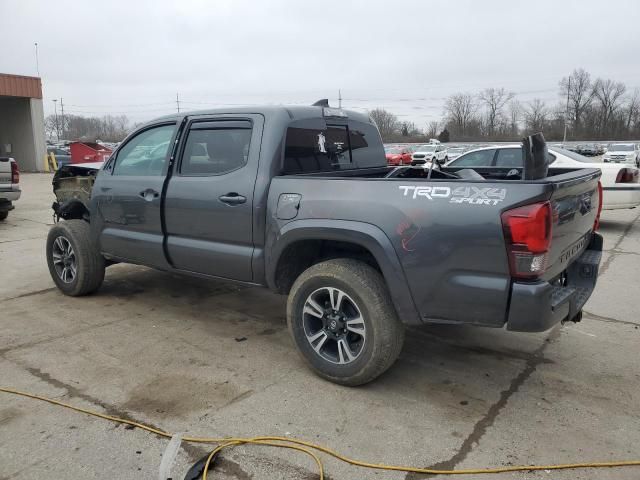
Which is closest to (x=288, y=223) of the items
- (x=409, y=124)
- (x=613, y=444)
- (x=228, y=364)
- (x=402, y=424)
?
(x=228, y=364)

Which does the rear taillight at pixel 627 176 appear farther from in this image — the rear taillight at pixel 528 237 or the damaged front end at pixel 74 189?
the damaged front end at pixel 74 189

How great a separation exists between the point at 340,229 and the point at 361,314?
0.56 m

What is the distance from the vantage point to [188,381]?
3.71 metres

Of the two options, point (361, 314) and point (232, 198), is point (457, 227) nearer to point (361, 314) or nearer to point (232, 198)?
point (361, 314)

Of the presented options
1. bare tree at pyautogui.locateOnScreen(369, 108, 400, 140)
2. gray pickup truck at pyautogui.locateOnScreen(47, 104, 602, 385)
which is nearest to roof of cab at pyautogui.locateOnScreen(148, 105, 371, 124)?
gray pickup truck at pyautogui.locateOnScreen(47, 104, 602, 385)

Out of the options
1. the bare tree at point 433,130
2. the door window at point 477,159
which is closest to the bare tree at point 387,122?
the bare tree at point 433,130

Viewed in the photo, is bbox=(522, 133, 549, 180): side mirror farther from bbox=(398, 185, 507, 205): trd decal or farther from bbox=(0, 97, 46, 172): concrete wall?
bbox=(0, 97, 46, 172): concrete wall

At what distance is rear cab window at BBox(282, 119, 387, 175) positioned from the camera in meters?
4.09

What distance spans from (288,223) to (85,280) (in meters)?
2.86

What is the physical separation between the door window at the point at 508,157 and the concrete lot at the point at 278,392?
16.0ft

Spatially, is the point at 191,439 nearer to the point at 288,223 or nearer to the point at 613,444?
the point at 288,223

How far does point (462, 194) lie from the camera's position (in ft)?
9.84

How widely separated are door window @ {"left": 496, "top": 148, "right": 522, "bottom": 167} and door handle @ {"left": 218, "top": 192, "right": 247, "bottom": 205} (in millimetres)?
7172

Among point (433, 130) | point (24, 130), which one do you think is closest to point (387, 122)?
point (433, 130)
